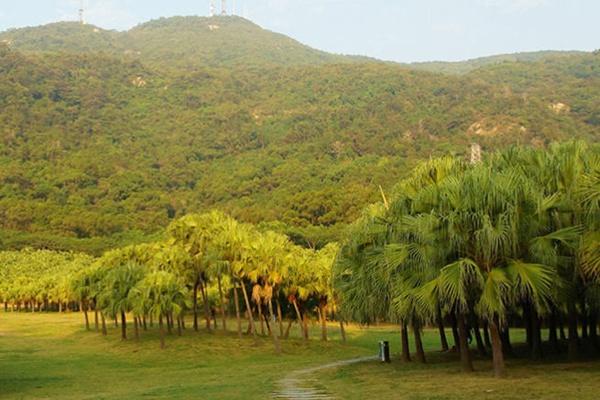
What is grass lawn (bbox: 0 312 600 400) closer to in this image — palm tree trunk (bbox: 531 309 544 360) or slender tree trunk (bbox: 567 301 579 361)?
palm tree trunk (bbox: 531 309 544 360)

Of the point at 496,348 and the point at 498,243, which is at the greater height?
the point at 498,243

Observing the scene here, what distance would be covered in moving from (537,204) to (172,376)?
19.9m

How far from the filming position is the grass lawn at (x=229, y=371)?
902 inches

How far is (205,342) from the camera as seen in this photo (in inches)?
1998

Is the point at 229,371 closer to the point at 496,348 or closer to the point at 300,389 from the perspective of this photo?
the point at 300,389

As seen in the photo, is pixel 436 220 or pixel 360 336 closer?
pixel 436 220

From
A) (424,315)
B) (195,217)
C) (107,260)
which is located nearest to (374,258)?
(424,315)

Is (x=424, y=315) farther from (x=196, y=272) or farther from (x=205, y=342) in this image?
(x=196, y=272)

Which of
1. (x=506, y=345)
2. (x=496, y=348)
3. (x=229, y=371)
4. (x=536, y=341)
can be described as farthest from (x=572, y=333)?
(x=229, y=371)

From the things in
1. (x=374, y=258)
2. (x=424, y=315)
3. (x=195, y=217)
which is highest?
(x=195, y=217)

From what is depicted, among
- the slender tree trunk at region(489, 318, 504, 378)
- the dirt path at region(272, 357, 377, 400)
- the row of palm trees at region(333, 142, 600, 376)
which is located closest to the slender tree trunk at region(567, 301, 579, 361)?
the row of palm trees at region(333, 142, 600, 376)

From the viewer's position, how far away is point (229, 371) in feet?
119

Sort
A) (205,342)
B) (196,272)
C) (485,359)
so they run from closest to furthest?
(485,359) < (205,342) < (196,272)

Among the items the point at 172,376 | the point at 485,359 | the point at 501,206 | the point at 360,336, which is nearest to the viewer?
the point at 501,206
